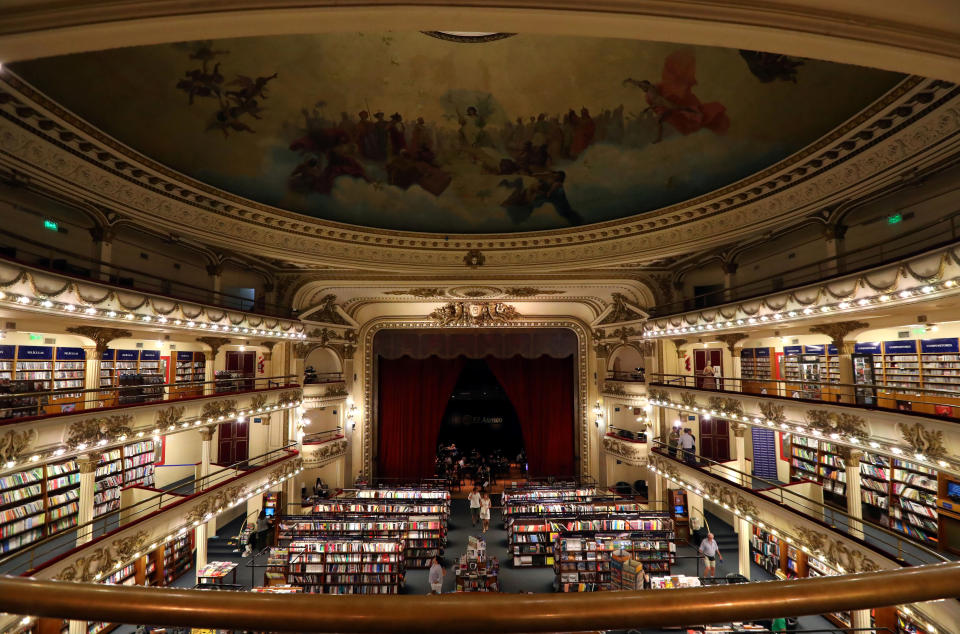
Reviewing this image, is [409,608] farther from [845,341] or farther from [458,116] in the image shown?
[458,116]

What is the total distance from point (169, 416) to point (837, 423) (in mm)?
13370

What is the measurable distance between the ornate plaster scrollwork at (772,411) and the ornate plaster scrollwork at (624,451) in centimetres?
654

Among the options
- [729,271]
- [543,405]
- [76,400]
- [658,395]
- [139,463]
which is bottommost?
[139,463]

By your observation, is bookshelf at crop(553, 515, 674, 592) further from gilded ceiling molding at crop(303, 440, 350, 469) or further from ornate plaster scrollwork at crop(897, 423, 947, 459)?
gilded ceiling molding at crop(303, 440, 350, 469)

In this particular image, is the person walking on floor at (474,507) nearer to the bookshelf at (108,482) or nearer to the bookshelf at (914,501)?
the bookshelf at (108,482)

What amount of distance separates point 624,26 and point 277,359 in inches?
627

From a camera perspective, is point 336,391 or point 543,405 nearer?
point 336,391

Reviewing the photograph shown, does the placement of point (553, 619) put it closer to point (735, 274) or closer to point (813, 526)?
point (813, 526)

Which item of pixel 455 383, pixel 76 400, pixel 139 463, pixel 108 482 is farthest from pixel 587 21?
pixel 455 383

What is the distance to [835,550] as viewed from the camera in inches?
325

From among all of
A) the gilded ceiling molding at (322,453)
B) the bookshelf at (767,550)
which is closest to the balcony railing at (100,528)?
the gilded ceiling molding at (322,453)

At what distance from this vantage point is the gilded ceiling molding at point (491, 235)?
8.04 metres

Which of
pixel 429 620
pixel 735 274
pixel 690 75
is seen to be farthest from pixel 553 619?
pixel 735 274

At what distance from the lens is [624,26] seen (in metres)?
2.01
